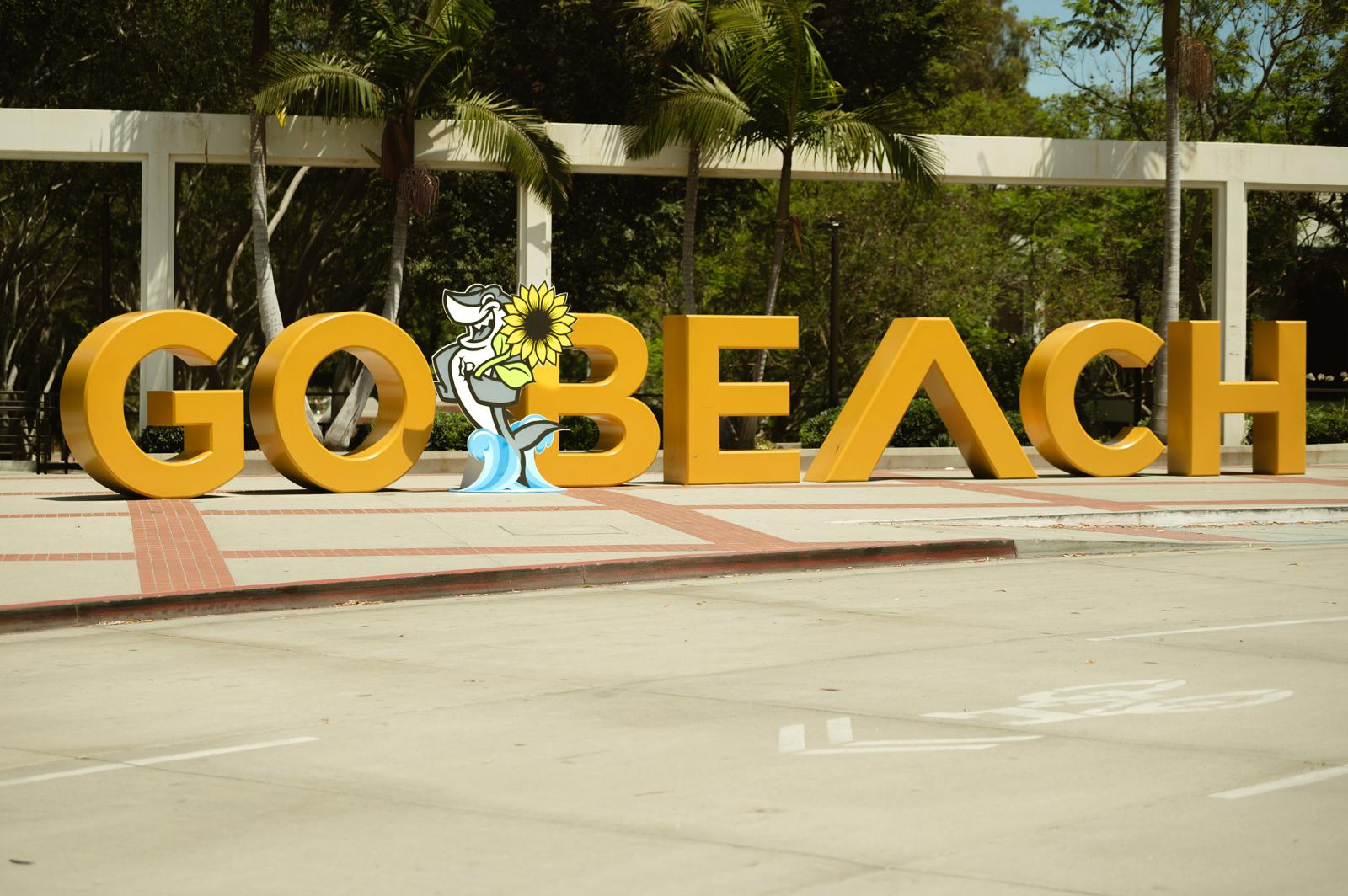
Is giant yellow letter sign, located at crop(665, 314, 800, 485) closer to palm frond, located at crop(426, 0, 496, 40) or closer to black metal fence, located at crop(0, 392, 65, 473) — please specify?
palm frond, located at crop(426, 0, 496, 40)

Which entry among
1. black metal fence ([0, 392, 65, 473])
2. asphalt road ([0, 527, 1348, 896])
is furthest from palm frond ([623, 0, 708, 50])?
asphalt road ([0, 527, 1348, 896])

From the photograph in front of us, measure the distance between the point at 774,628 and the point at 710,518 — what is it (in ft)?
22.0

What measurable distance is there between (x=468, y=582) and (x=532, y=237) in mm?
14478

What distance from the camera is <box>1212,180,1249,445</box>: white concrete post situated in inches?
1133

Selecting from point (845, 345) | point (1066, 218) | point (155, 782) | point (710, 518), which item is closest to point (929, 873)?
point (155, 782)

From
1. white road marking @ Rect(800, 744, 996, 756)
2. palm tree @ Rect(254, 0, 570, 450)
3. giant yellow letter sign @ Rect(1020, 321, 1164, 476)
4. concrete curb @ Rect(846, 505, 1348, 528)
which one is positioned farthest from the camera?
palm tree @ Rect(254, 0, 570, 450)

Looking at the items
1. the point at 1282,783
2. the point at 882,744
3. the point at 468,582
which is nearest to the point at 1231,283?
the point at 468,582

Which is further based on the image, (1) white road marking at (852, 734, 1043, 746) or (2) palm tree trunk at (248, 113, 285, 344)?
(2) palm tree trunk at (248, 113, 285, 344)

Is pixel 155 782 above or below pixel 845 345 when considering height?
below

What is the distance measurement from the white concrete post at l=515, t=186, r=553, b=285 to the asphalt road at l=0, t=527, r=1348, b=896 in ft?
50.8

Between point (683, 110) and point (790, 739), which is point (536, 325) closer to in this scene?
point (683, 110)

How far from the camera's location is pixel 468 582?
12.5 metres

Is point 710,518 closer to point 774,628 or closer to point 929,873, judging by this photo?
point 774,628

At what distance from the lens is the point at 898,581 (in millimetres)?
13055
